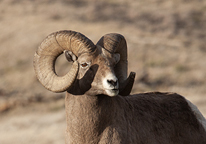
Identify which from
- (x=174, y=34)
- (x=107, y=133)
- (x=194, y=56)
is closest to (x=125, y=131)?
(x=107, y=133)

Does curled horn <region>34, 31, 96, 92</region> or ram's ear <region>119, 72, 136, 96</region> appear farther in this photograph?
ram's ear <region>119, 72, 136, 96</region>

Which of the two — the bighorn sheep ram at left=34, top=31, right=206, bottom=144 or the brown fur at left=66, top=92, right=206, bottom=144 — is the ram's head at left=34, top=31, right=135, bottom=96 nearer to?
the bighorn sheep ram at left=34, top=31, right=206, bottom=144

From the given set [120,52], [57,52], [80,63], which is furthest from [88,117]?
[120,52]

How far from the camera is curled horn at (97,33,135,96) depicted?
767 centimetres

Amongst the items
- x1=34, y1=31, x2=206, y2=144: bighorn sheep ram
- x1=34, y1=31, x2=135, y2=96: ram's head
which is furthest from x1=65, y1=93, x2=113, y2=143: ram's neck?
x1=34, y1=31, x2=135, y2=96: ram's head

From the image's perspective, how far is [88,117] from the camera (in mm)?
7562

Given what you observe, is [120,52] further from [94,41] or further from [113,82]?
[94,41]

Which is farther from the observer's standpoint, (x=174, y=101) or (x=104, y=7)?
(x=104, y=7)

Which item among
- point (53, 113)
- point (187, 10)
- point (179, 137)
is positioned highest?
point (187, 10)

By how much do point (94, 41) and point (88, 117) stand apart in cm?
1859

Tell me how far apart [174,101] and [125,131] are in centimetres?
205

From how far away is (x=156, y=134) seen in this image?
8.40 m

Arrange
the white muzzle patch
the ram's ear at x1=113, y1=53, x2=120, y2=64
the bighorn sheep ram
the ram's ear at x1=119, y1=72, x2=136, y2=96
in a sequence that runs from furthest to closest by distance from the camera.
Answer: the ram's ear at x1=119, y1=72, x2=136, y2=96
the ram's ear at x1=113, y1=53, x2=120, y2=64
the bighorn sheep ram
the white muzzle patch

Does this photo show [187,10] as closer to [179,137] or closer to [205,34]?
[205,34]
